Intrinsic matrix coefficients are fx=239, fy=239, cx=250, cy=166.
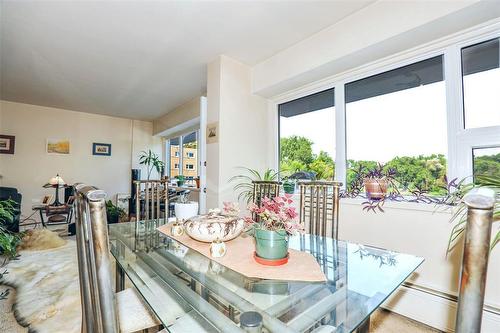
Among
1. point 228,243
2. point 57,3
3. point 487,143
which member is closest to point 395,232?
point 487,143

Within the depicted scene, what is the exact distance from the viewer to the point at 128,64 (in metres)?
3.04

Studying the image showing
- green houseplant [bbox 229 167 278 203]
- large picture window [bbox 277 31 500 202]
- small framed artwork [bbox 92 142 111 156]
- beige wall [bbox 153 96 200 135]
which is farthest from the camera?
small framed artwork [bbox 92 142 111 156]

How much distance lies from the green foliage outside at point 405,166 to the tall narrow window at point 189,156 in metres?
3.05

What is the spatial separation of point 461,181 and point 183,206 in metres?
1.93

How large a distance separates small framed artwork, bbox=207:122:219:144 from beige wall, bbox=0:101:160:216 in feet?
13.0

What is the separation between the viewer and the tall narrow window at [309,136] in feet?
8.60

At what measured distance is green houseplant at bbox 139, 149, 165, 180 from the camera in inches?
231

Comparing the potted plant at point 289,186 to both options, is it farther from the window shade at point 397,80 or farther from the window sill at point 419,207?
the window shade at point 397,80

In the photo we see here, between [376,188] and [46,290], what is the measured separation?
116 inches

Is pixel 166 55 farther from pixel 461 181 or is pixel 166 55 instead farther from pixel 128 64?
pixel 461 181

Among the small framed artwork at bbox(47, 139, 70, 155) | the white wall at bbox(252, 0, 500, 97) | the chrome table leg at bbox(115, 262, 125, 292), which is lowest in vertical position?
the chrome table leg at bbox(115, 262, 125, 292)

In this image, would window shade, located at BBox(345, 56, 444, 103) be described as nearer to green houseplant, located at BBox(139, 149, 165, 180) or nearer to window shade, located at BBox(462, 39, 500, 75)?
window shade, located at BBox(462, 39, 500, 75)

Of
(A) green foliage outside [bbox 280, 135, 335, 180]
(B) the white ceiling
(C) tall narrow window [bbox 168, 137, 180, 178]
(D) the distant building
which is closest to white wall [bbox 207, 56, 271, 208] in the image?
(B) the white ceiling

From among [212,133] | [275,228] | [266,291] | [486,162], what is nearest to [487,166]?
[486,162]
